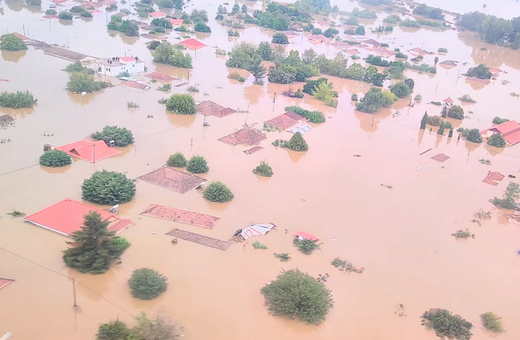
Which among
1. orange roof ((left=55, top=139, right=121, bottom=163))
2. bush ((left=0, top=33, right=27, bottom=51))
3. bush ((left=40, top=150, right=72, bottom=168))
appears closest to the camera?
bush ((left=40, top=150, right=72, bottom=168))

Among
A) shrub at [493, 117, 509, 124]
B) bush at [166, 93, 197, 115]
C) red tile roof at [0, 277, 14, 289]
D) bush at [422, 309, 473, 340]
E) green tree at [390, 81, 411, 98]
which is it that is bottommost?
red tile roof at [0, 277, 14, 289]

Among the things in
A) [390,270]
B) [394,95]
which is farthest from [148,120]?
[394,95]

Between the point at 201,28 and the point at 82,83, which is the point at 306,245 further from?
the point at 201,28

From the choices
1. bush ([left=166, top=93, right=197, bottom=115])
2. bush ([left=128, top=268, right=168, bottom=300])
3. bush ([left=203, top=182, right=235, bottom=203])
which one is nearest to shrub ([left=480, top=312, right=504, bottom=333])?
bush ([left=128, top=268, right=168, bottom=300])

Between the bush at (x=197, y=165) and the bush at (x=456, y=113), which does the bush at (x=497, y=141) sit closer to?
the bush at (x=456, y=113)

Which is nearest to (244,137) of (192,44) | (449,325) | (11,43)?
(449,325)

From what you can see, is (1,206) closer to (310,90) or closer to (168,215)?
(168,215)

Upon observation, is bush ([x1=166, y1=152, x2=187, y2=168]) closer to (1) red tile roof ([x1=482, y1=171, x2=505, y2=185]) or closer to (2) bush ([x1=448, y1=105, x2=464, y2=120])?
(1) red tile roof ([x1=482, y1=171, x2=505, y2=185])
